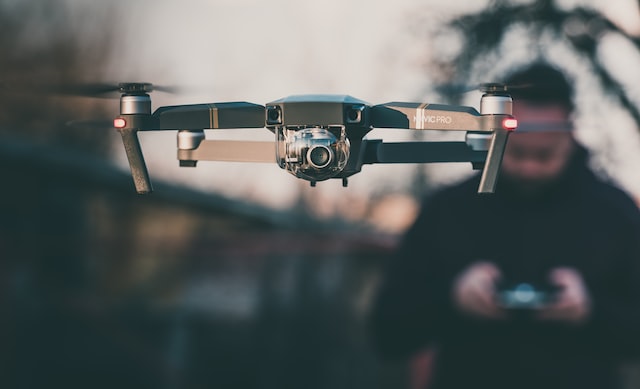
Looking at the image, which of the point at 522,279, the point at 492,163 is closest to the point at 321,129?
the point at 492,163

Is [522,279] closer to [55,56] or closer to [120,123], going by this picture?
[120,123]

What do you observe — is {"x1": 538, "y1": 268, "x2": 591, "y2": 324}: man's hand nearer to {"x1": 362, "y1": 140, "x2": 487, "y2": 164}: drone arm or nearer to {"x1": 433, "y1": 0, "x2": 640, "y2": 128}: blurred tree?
{"x1": 433, "y1": 0, "x2": 640, "y2": 128}: blurred tree

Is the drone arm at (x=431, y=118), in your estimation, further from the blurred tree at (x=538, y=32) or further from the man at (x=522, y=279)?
the blurred tree at (x=538, y=32)

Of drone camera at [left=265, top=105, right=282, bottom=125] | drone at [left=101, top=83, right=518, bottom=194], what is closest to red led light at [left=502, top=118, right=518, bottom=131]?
drone at [left=101, top=83, right=518, bottom=194]

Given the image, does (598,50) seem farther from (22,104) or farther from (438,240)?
(22,104)

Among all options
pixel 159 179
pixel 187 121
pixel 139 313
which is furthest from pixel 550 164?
pixel 139 313

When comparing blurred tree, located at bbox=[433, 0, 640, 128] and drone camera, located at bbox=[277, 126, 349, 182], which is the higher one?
blurred tree, located at bbox=[433, 0, 640, 128]

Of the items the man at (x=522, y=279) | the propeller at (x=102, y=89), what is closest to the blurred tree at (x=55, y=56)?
the man at (x=522, y=279)
